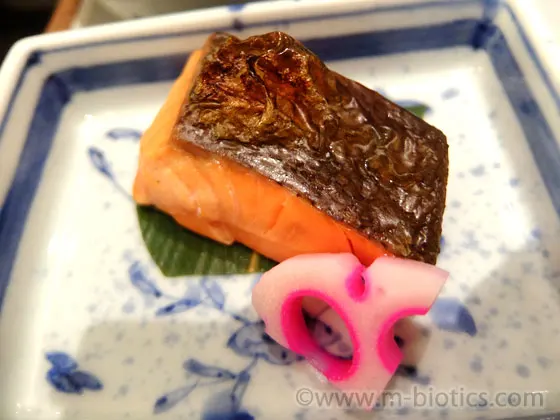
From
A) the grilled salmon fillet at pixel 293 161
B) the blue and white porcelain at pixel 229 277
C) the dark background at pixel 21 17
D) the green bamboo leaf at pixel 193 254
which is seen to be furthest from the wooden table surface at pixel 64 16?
the green bamboo leaf at pixel 193 254

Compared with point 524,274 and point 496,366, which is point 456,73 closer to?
point 524,274

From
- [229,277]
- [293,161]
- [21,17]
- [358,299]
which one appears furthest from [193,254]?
[21,17]

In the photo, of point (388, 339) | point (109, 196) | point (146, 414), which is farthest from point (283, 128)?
point (146, 414)

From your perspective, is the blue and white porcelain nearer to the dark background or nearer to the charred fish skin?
the charred fish skin

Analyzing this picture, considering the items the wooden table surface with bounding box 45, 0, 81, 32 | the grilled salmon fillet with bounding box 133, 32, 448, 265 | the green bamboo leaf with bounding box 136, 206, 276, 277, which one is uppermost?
the wooden table surface with bounding box 45, 0, 81, 32

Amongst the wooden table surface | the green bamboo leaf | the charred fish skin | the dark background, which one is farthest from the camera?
the dark background

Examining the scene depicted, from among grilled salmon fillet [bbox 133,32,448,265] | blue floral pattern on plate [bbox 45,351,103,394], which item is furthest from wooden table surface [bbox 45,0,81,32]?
blue floral pattern on plate [bbox 45,351,103,394]

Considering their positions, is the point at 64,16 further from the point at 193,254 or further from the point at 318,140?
the point at 318,140
